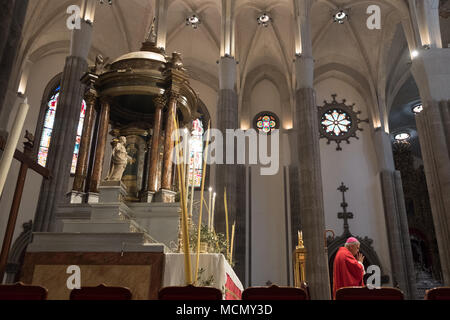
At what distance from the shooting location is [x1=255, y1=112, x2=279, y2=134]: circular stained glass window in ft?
58.3

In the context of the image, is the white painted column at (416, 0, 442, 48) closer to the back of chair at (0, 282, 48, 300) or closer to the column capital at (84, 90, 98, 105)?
the column capital at (84, 90, 98, 105)

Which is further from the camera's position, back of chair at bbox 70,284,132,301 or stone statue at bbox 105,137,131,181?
stone statue at bbox 105,137,131,181

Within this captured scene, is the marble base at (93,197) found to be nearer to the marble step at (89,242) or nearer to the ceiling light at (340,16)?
the marble step at (89,242)

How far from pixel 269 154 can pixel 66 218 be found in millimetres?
12990

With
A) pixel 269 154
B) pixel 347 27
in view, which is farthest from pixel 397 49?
pixel 269 154

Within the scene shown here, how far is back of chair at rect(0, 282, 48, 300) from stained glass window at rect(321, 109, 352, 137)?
16.6 meters

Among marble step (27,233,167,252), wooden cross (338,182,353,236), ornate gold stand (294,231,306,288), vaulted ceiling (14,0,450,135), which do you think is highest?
vaulted ceiling (14,0,450,135)

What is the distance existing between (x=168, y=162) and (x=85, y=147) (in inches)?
49.8

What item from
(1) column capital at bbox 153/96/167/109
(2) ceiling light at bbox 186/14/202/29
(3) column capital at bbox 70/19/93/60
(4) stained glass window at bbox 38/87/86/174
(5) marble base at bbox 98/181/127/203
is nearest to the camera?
(5) marble base at bbox 98/181/127/203

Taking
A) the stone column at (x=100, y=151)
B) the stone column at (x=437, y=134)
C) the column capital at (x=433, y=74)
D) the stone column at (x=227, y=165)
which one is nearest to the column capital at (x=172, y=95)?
the stone column at (x=100, y=151)

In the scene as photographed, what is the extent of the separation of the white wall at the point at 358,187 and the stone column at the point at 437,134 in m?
5.52

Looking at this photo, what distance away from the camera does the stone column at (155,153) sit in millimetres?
5445

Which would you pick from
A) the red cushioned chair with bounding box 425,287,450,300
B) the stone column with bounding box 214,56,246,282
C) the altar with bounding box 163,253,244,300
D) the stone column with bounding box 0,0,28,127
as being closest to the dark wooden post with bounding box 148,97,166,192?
the altar with bounding box 163,253,244,300

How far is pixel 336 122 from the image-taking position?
704 inches
